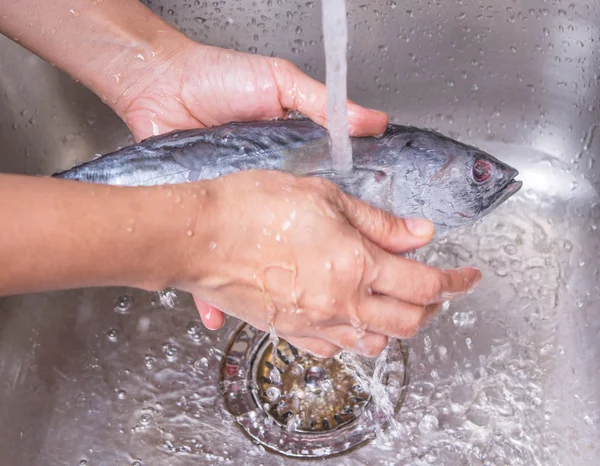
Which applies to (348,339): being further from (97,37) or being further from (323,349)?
(97,37)

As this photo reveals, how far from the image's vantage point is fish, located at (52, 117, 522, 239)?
906 millimetres

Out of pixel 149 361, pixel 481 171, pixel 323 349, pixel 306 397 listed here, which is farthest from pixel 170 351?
pixel 481 171

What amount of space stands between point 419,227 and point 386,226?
5 centimetres

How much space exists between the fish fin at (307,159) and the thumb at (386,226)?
0.32 feet

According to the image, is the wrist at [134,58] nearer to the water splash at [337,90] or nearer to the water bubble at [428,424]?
the water splash at [337,90]

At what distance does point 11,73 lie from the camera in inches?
51.8

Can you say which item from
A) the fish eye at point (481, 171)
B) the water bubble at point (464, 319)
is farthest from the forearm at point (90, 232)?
the water bubble at point (464, 319)

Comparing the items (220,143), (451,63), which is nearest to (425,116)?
(451,63)

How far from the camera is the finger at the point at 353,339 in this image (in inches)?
32.9

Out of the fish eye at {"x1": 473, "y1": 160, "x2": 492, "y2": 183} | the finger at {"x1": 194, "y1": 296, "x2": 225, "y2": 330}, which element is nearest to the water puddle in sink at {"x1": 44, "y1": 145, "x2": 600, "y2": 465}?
the finger at {"x1": 194, "y1": 296, "x2": 225, "y2": 330}

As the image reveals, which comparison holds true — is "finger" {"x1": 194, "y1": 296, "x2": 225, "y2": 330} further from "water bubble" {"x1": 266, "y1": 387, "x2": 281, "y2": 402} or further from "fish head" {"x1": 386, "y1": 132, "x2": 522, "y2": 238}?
"fish head" {"x1": 386, "y1": 132, "x2": 522, "y2": 238}

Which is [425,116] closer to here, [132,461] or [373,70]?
[373,70]

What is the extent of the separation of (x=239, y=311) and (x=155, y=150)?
0.84ft

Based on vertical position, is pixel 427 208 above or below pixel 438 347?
above
